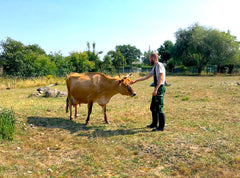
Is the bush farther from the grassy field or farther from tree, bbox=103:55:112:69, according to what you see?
tree, bbox=103:55:112:69

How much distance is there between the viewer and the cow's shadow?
21.7 feet

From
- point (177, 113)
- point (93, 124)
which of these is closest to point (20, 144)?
point (93, 124)

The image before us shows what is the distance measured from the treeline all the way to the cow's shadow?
22.3m

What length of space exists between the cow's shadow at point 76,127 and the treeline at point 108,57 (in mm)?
22280

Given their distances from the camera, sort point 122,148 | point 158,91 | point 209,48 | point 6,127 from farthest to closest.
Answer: point 209,48 < point 158,91 < point 6,127 < point 122,148

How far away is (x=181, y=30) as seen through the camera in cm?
5381

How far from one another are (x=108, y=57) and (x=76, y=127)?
45.1 metres

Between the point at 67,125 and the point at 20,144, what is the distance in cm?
206

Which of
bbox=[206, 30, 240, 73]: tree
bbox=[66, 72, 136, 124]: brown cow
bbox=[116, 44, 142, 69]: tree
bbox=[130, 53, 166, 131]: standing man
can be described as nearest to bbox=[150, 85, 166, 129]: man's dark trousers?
bbox=[130, 53, 166, 131]: standing man

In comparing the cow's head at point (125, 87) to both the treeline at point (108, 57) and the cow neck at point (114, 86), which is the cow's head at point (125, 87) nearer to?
the cow neck at point (114, 86)

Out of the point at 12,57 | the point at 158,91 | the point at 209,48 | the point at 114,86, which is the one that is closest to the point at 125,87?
the point at 114,86

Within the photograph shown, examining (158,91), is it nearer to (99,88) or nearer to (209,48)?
(99,88)

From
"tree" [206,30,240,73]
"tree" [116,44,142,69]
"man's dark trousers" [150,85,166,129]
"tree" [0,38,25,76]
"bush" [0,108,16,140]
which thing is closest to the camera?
"bush" [0,108,16,140]

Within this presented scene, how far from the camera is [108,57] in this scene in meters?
51.4
